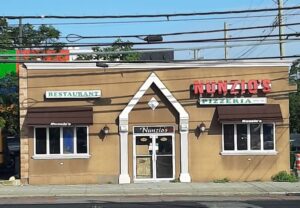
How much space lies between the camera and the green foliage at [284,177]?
81.2 ft

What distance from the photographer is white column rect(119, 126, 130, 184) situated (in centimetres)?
2470

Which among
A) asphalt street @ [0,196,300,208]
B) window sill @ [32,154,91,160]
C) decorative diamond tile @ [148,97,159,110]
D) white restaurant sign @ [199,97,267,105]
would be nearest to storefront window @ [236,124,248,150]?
white restaurant sign @ [199,97,267,105]

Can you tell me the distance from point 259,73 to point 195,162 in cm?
482

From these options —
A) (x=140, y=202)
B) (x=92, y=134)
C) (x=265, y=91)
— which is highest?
(x=265, y=91)

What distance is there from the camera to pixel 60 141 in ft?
81.5

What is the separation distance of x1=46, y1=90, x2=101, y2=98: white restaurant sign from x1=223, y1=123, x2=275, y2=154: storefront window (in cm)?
584

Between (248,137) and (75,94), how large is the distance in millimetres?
7792

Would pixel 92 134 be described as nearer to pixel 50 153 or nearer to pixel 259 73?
pixel 50 153

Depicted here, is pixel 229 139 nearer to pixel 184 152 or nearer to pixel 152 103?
pixel 184 152

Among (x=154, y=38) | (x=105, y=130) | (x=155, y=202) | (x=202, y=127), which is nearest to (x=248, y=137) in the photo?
(x=202, y=127)

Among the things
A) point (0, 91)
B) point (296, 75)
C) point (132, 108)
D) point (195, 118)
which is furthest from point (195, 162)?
point (296, 75)

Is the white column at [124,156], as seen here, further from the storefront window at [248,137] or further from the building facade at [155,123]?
the storefront window at [248,137]

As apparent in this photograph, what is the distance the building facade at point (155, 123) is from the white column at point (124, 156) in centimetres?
4

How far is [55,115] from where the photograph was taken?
Result: 80.0 feet
